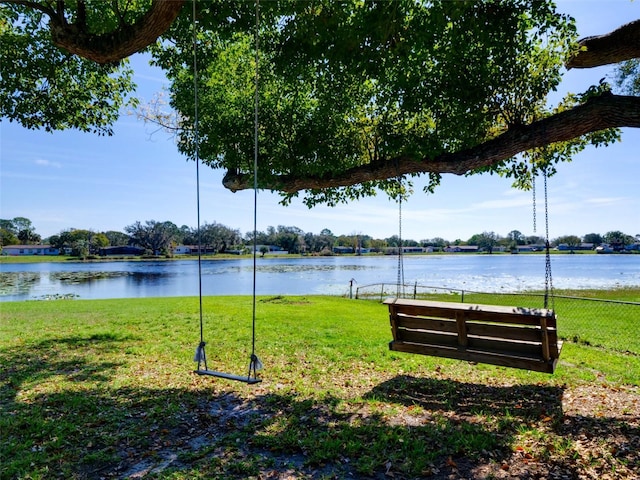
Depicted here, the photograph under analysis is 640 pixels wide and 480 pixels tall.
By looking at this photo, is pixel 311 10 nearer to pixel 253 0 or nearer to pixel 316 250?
pixel 253 0

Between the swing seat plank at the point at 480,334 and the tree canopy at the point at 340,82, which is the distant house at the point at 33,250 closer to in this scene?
the tree canopy at the point at 340,82

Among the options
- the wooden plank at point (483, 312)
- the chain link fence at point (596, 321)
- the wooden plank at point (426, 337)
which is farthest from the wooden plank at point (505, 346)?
the chain link fence at point (596, 321)

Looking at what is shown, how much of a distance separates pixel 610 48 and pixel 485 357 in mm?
4187

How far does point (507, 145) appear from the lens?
17.3 feet

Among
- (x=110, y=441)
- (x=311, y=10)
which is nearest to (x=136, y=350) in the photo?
(x=110, y=441)

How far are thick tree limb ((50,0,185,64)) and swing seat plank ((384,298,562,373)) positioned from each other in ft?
14.6

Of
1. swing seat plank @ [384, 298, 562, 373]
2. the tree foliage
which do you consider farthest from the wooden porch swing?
the tree foliage

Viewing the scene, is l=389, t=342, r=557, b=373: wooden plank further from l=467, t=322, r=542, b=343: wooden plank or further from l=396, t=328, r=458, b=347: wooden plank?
l=467, t=322, r=542, b=343: wooden plank

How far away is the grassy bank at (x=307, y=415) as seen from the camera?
3.17m

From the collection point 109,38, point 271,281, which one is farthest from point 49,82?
→ point 271,281

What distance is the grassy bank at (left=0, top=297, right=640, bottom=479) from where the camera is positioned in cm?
317

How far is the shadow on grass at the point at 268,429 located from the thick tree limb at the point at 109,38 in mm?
4260

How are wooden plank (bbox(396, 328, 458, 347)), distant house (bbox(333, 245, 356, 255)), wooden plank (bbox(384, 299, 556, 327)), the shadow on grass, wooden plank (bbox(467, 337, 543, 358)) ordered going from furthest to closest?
distant house (bbox(333, 245, 356, 255)) → wooden plank (bbox(396, 328, 458, 347)) → wooden plank (bbox(467, 337, 543, 358)) → wooden plank (bbox(384, 299, 556, 327)) → the shadow on grass

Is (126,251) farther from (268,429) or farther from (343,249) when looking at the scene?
(268,429)
